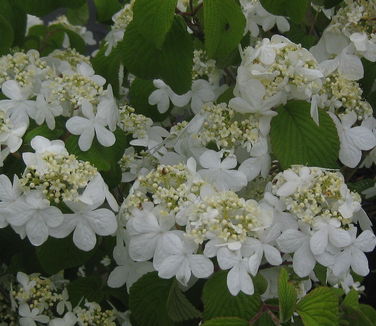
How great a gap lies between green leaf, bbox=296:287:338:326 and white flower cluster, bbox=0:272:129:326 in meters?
0.28

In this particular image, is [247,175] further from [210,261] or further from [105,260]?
[105,260]

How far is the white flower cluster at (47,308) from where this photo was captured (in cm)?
89

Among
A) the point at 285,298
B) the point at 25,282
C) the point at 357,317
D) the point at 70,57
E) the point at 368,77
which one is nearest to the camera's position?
the point at 285,298

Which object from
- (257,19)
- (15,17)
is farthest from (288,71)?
(15,17)

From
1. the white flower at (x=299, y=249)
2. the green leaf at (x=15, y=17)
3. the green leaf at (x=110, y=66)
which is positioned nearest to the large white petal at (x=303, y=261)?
the white flower at (x=299, y=249)

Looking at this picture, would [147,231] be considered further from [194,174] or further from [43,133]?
[43,133]

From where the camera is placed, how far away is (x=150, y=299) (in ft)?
2.79

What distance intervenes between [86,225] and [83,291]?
8.1 inches

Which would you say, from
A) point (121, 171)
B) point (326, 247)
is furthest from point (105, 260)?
point (326, 247)

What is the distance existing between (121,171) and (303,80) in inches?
10.8

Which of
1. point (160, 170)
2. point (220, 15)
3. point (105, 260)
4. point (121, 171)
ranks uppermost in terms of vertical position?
point (220, 15)

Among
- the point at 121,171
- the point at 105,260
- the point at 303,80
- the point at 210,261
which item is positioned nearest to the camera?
the point at 210,261

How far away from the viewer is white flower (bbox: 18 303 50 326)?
0.88 metres

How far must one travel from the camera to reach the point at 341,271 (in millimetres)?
772
